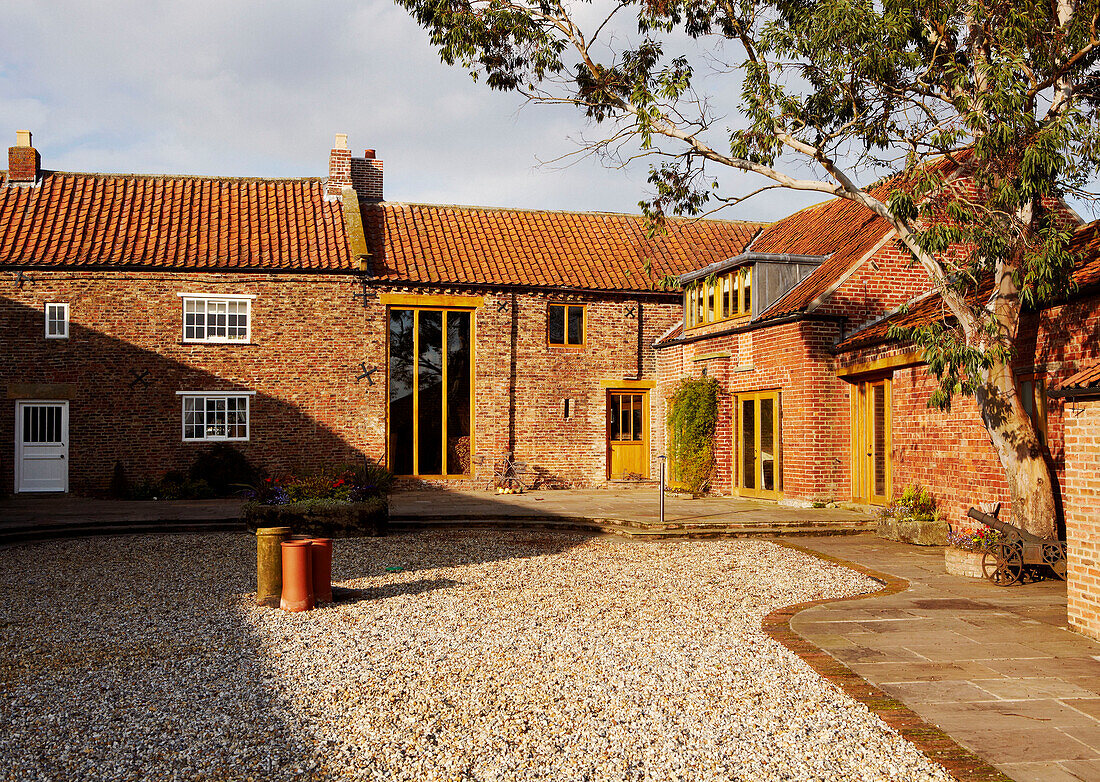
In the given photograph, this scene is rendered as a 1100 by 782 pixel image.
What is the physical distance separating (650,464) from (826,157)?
39.7 ft

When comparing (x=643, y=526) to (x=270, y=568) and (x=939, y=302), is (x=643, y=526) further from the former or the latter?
(x=270, y=568)

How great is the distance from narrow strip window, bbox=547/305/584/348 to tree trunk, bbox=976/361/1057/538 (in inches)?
477

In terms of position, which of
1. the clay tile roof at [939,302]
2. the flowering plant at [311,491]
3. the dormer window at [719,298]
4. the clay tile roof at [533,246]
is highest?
the clay tile roof at [533,246]

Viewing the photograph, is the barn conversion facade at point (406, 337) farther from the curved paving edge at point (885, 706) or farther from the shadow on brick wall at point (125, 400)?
the curved paving edge at point (885, 706)

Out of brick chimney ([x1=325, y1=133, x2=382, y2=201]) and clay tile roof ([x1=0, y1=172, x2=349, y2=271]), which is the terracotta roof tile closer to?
clay tile roof ([x1=0, y1=172, x2=349, y2=271])

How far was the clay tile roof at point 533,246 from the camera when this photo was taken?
2084 centimetres

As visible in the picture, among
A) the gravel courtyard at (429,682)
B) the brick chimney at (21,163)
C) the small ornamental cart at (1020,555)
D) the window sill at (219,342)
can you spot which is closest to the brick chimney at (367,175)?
the window sill at (219,342)

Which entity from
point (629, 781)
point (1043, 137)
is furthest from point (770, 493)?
point (629, 781)

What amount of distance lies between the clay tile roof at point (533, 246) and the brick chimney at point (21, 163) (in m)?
7.48

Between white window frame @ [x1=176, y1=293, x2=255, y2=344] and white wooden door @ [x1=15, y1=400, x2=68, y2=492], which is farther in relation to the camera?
white window frame @ [x1=176, y1=293, x2=255, y2=344]

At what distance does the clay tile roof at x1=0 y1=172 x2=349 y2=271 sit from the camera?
1916 cm

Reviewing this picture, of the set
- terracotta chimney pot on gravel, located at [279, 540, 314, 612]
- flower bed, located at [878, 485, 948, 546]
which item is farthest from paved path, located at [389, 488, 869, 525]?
terracotta chimney pot on gravel, located at [279, 540, 314, 612]

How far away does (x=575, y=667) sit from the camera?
6.11m

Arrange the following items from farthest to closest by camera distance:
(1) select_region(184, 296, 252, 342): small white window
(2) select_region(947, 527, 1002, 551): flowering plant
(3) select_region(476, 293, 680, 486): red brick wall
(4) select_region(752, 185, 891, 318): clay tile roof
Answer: (3) select_region(476, 293, 680, 486): red brick wall → (1) select_region(184, 296, 252, 342): small white window → (4) select_region(752, 185, 891, 318): clay tile roof → (2) select_region(947, 527, 1002, 551): flowering plant
